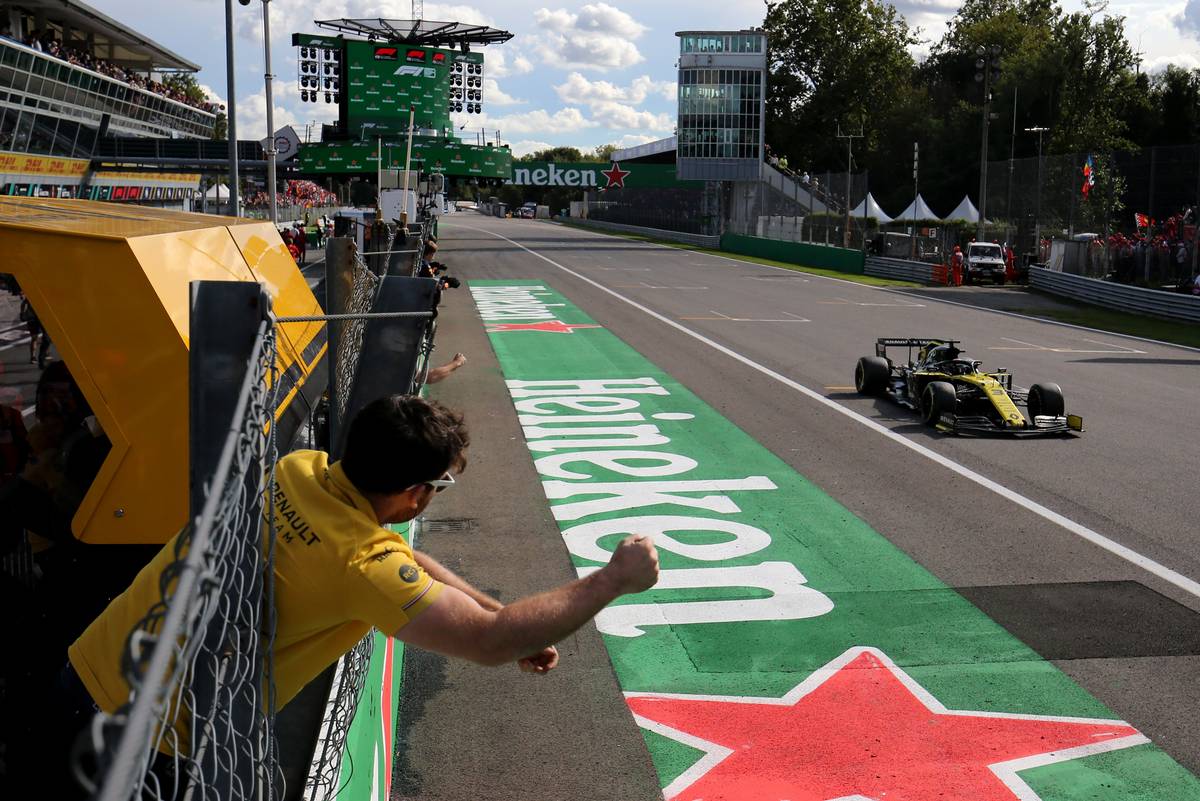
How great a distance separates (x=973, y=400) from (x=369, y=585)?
1181cm

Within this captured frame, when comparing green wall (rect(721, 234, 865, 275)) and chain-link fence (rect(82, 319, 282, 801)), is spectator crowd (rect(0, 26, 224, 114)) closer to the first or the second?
green wall (rect(721, 234, 865, 275))

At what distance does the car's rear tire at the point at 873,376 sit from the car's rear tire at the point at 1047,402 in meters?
2.28

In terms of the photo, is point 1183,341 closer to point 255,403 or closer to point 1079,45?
point 255,403

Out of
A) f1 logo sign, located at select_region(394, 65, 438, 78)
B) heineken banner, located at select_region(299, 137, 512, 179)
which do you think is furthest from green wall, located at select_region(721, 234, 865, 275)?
f1 logo sign, located at select_region(394, 65, 438, 78)

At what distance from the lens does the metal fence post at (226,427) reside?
250cm

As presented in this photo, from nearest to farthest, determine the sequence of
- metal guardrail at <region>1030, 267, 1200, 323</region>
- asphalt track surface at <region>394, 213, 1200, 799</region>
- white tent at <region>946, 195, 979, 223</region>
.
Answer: asphalt track surface at <region>394, 213, 1200, 799</region> → metal guardrail at <region>1030, 267, 1200, 323</region> → white tent at <region>946, 195, 979, 223</region>

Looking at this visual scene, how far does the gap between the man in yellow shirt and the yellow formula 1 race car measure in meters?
11.0

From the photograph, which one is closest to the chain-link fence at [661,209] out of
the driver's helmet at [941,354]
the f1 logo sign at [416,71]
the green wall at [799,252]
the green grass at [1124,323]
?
the green wall at [799,252]

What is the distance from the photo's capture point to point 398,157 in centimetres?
6397

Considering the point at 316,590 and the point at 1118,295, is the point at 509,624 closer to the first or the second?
the point at 316,590

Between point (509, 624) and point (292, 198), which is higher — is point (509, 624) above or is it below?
below

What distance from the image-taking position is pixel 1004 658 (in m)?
6.66

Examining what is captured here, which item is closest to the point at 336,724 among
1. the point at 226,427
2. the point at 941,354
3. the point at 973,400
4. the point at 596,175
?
the point at 226,427

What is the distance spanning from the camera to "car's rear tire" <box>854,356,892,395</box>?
15.4 m
